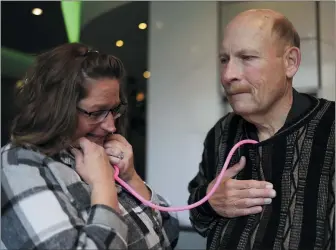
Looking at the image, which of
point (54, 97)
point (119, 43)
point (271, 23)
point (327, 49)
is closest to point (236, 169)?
point (271, 23)

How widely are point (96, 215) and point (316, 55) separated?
122 centimetres

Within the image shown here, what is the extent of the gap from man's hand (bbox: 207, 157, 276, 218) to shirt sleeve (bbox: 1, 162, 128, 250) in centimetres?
33

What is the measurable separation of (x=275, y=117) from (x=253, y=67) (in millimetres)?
146

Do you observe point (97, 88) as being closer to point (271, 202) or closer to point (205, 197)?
point (205, 197)

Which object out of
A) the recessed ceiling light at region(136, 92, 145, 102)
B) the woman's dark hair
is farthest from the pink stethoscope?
the recessed ceiling light at region(136, 92, 145, 102)

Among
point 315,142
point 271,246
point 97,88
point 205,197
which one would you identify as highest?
point 97,88

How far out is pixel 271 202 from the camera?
1.06m

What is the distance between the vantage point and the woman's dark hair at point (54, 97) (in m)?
0.94

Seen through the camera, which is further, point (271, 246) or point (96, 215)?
point (271, 246)

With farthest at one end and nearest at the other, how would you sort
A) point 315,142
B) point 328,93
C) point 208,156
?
point 328,93, point 208,156, point 315,142

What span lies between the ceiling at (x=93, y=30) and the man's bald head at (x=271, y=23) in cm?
88

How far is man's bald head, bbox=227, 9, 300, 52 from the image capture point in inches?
42.1

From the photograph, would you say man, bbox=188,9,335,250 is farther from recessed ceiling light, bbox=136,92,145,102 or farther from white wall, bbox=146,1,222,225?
recessed ceiling light, bbox=136,92,145,102

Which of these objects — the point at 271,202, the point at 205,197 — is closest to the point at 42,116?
the point at 205,197
